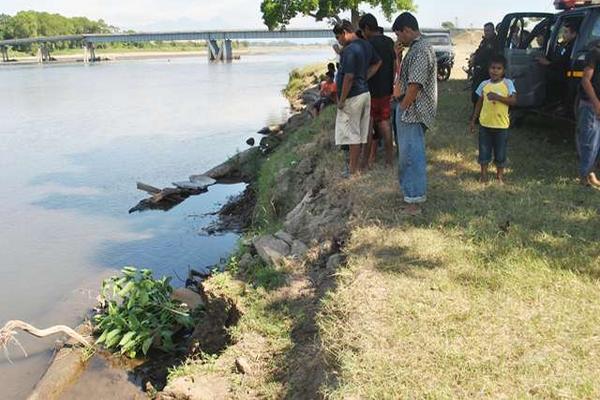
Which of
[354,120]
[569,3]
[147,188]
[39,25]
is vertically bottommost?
[147,188]

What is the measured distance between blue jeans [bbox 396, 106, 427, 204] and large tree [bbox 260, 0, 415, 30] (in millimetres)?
26659

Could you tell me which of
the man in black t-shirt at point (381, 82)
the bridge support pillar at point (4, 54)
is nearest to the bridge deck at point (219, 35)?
the bridge support pillar at point (4, 54)

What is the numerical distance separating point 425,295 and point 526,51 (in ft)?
17.1

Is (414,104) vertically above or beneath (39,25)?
beneath

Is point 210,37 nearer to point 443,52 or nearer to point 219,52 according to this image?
point 219,52

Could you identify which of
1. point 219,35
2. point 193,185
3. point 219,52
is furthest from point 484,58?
point 219,52

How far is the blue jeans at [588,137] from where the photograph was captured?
6027 millimetres

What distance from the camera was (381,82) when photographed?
6.75m

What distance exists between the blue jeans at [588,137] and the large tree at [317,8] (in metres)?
25.8

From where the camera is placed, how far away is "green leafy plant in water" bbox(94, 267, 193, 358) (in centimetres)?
627

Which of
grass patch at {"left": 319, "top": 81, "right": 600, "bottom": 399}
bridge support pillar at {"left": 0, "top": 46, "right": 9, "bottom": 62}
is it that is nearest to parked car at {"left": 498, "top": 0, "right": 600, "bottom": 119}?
grass patch at {"left": 319, "top": 81, "right": 600, "bottom": 399}

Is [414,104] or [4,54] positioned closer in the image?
[414,104]

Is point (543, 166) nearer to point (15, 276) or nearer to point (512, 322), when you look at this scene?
point (512, 322)

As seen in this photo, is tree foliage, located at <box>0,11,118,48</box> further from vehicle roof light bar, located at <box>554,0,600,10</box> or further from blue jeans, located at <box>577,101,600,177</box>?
blue jeans, located at <box>577,101,600,177</box>
